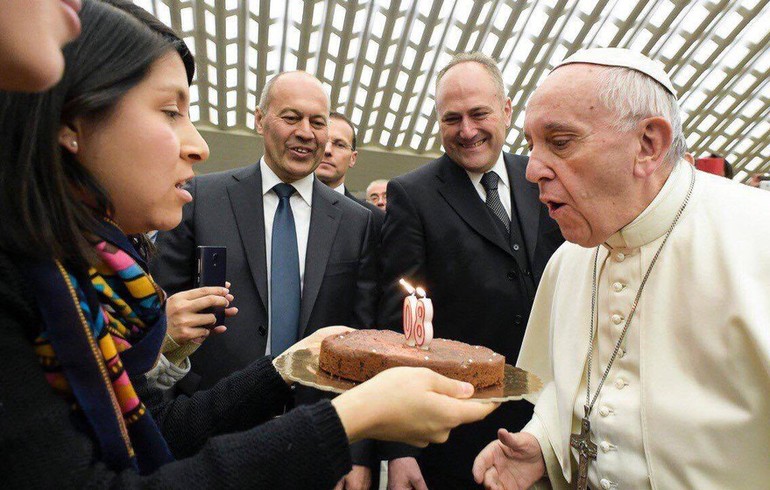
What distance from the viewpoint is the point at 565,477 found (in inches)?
82.3

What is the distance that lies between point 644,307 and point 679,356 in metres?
0.19

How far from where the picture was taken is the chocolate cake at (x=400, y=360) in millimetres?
1902

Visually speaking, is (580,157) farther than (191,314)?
No

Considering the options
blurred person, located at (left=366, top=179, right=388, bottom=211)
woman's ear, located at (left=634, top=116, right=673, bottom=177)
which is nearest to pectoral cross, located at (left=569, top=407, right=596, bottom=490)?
woman's ear, located at (left=634, top=116, right=673, bottom=177)

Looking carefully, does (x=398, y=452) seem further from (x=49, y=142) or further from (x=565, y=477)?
(x=49, y=142)

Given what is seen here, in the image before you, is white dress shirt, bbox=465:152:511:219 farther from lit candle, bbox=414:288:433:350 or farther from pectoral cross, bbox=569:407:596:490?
pectoral cross, bbox=569:407:596:490

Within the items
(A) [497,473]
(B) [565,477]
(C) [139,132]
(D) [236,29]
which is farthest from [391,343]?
(D) [236,29]

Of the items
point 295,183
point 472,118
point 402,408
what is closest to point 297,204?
point 295,183

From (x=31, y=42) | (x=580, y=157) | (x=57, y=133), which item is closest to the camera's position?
(x=31, y=42)

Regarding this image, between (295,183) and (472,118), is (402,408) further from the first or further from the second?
(295,183)

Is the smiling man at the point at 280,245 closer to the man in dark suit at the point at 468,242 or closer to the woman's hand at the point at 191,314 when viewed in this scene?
the man in dark suit at the point at 468,242

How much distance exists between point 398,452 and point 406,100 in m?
19.1

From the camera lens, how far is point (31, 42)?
861 millimetres

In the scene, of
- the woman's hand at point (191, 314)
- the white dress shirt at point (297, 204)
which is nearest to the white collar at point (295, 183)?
the white dress shirt at point (297, 204)
